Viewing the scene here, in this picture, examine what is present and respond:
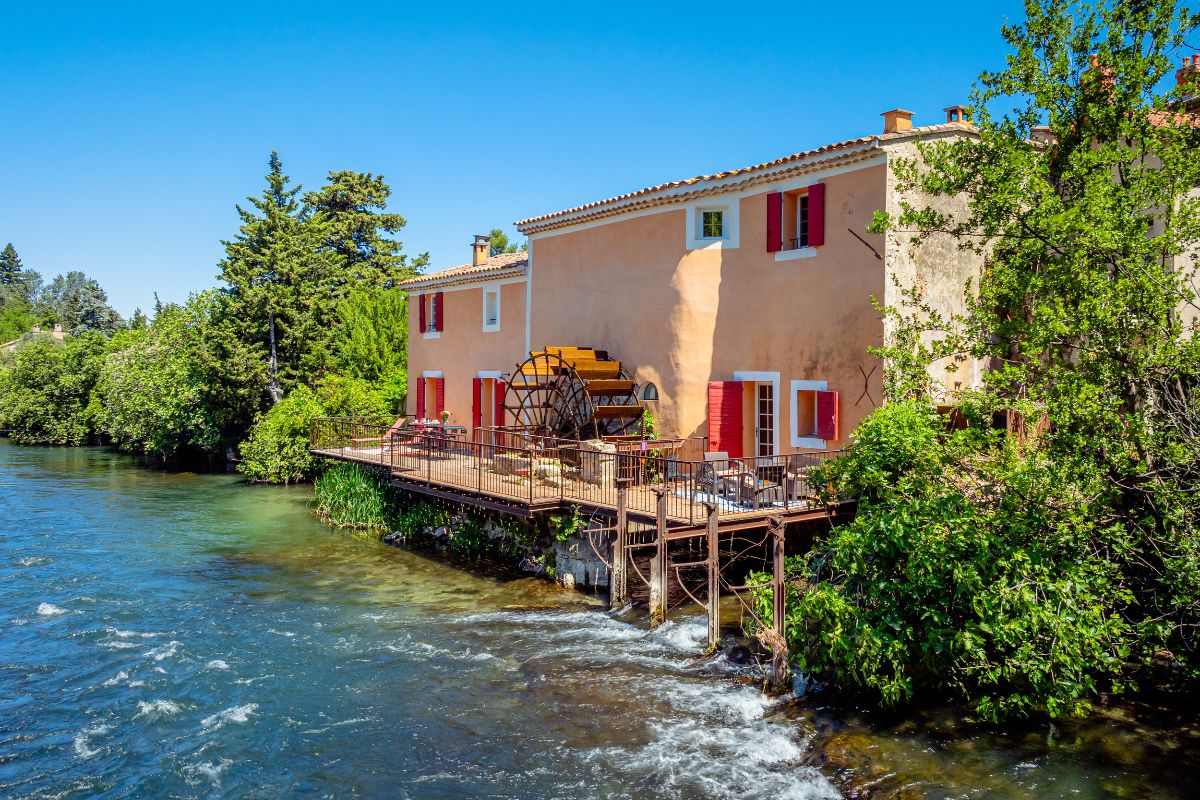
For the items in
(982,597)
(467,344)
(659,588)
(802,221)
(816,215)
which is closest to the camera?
(982,597)

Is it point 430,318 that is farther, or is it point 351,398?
point 351,398

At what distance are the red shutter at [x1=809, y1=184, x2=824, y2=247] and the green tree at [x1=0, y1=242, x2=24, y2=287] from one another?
112 m

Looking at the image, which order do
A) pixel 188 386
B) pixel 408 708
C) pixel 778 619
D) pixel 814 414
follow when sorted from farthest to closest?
pixel 188 386 → pixel 814 414 → pixel 778 619 → pixel 408 708

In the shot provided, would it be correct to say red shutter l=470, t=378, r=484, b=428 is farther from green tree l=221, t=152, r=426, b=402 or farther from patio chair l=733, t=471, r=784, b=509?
patio chair l=733, t=471, r=784, b=509

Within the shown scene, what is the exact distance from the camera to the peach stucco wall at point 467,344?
23.5 m

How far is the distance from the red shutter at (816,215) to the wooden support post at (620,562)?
18.3ft

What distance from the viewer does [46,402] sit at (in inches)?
1695

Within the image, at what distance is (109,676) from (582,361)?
10.6 metres

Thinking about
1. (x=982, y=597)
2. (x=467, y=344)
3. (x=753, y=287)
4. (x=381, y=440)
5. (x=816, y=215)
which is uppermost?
(x=816, y=215)

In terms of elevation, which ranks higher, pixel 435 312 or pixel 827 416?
pixel 435 312

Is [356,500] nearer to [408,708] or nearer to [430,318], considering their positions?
[430,318]

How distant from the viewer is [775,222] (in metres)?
16.2

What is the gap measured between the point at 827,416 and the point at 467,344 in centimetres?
1290

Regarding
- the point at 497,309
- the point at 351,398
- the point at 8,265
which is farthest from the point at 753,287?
the point at 8,265
